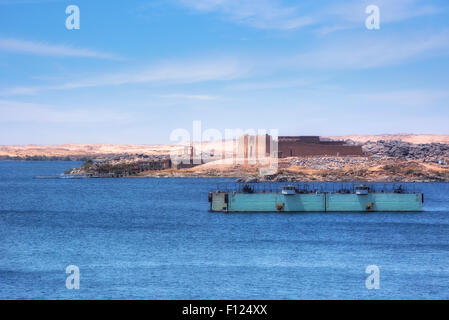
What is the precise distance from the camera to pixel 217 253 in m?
51.1

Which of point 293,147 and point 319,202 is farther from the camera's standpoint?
point 293,147

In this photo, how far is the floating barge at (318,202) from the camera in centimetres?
7581

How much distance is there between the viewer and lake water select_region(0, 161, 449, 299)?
127 feet

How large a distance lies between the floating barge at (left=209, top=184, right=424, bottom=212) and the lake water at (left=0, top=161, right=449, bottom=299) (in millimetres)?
998

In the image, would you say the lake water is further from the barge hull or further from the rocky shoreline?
the rocky shoreline

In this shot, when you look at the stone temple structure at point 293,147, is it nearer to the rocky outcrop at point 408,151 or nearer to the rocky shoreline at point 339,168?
the rocky shoreline at point 339,168

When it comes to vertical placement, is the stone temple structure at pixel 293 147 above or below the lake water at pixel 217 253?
above

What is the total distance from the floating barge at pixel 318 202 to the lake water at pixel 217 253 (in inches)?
39.3

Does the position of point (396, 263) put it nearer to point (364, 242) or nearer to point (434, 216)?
point (364, 242)

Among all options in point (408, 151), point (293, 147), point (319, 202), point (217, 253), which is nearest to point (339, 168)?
point (293, 147)

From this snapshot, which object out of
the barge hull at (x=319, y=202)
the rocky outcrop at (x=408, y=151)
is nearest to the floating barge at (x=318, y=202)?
the barge hull at (x=319, y=202)

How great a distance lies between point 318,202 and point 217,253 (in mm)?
27649

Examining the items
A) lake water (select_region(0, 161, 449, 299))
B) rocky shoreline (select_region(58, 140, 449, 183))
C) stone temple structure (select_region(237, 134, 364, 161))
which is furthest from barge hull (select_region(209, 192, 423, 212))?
stone temple structure (select_region(237, 134, 364, 161))

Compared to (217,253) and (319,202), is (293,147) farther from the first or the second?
(217,253)
